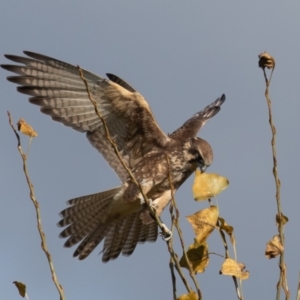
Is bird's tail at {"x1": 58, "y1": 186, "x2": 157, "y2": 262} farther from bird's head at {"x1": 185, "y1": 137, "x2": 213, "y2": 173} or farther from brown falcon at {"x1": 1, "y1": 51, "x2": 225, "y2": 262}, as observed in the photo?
bird's head at {"x1": 185, "y1": 137, "x2": 213, "y2": 173}

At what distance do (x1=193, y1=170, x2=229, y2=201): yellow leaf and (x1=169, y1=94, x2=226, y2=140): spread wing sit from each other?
15.1ft

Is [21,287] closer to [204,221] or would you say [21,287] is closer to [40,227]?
[40,227]

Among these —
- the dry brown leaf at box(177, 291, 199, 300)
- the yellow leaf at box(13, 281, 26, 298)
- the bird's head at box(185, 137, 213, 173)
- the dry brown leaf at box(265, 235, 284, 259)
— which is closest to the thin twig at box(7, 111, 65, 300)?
the yellow leaf at box(13, 281, 26, 298)

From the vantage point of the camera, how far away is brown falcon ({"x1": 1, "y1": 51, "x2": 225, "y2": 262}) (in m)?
7.15

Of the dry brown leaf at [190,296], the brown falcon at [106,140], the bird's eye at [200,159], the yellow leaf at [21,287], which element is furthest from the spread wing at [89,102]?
the dry brown leaf at [190,296]

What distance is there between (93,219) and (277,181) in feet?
16.7

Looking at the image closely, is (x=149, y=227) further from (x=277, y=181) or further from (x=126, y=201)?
(x=277, y=181)

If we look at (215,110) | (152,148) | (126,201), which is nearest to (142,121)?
(152,148)

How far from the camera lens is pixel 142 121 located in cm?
734

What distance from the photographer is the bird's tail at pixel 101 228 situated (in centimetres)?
756

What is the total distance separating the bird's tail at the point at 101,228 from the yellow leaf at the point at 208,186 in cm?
434

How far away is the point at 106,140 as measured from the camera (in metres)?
7.43

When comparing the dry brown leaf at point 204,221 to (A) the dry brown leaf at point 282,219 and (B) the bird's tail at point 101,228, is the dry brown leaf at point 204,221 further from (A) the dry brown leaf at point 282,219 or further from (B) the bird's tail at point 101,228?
(B) the bird's tail at point 101,228

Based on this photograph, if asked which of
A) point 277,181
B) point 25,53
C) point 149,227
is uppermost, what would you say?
point 25,53
